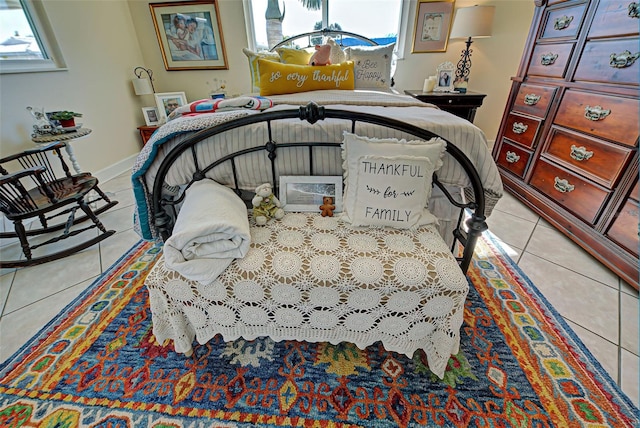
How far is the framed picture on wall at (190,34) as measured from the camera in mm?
3074

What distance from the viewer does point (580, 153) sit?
68.9 inches

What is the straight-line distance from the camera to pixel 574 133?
181 centimetres

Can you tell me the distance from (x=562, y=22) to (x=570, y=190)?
3.85 ft

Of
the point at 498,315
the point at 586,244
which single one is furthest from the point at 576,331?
the point at 586,244

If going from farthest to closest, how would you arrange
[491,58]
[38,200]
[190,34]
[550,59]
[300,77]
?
[190,34] → [491,58] → [300,77] → [550,59] → [38,200]

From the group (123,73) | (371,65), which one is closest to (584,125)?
(371,65)

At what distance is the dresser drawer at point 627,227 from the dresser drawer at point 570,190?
120 millimetres

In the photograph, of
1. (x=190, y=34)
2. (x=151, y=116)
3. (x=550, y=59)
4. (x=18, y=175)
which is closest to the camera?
(x=18, y=175)

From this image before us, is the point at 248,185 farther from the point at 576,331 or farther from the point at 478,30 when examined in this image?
the point at 478,30

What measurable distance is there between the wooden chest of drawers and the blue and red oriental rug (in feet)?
2.63

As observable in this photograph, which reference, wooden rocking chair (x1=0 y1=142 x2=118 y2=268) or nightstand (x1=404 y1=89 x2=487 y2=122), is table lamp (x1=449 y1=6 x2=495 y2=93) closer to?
nightstand (x1=404 y1=89 x2=487 y2=122)

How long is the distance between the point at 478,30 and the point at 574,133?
1.48 metres

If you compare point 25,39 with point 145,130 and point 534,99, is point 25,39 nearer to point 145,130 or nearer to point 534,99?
point 145,130

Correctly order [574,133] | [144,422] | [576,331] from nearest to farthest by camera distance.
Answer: [144,422] → [576,331] → [574,133]
